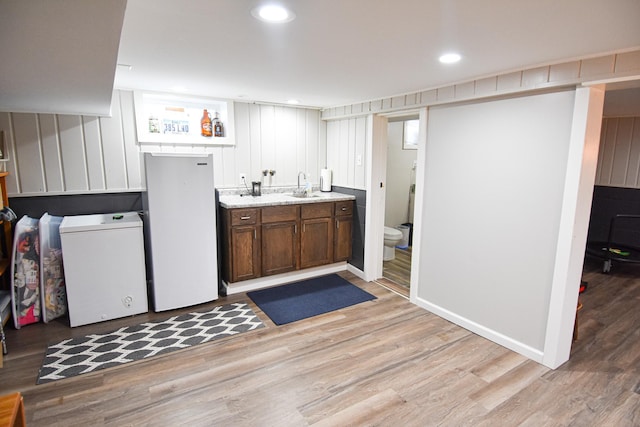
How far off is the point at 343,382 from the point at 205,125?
2.90 metres

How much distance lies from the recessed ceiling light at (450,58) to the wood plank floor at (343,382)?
2027 mm

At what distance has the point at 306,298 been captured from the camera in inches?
137

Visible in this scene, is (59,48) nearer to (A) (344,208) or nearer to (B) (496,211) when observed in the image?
(B) (496,211)

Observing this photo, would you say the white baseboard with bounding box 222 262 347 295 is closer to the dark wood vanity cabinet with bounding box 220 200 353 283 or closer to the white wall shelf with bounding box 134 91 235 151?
the dark wood vanity cabinet with bounding box 220 200 353 283

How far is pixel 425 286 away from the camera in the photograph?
129 inches

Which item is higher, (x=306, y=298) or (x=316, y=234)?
(x=316, y=234)

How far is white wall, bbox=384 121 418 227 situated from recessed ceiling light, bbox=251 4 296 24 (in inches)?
155

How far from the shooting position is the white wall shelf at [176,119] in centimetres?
339

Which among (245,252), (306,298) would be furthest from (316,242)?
(245,252)

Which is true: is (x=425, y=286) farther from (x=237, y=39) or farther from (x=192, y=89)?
(x=192, y=89)

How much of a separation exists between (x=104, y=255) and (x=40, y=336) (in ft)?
2.46

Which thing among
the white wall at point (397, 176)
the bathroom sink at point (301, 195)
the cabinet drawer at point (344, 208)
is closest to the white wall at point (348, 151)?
the cabinet drawer at point (344, 208)

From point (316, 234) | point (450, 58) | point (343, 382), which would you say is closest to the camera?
point (450, 58)

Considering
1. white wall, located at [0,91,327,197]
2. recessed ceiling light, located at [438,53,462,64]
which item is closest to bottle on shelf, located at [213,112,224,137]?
white wall, located at [0,91,327,197]
